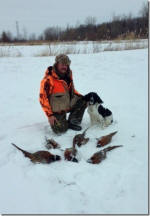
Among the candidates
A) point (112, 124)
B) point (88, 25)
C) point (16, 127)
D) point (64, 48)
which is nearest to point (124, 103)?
point (112, 124)

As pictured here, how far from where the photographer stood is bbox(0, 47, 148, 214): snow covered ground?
5.66ft

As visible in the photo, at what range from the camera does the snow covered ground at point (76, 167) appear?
5.66 feet

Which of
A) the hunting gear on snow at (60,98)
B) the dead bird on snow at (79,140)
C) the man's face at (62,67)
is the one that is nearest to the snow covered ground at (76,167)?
the dead bird on snow at (79,140)

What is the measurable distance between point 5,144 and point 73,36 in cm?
1630

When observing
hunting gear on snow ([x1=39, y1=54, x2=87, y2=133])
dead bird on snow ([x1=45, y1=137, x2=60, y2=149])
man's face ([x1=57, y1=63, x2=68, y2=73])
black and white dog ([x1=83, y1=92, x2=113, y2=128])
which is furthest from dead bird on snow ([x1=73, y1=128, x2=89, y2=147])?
man's face ([x1=57, y1=63, x2=68, y2=73])

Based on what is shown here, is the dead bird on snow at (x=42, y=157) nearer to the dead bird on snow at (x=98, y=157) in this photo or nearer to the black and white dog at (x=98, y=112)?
the dead bird on snow at (x=98, y=157)

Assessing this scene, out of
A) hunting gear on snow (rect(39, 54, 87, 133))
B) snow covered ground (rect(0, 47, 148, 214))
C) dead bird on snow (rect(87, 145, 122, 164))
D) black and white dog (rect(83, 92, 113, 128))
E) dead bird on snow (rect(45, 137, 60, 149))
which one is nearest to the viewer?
snow covered ground (rect(0, 47, 148, 214))

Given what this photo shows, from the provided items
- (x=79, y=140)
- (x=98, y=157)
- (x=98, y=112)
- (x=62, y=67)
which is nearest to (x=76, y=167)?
(x=98, y=157)

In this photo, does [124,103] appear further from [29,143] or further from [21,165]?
[21,165]

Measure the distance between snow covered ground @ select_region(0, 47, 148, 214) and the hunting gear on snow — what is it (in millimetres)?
164

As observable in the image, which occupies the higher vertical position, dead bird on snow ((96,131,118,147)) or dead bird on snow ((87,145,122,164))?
dead bird on snow ((96,131,118,147))

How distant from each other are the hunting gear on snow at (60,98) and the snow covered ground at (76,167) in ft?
0.54

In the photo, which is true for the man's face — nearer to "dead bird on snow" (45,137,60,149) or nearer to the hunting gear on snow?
the hunting gear on snow

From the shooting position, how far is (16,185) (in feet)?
6.33
